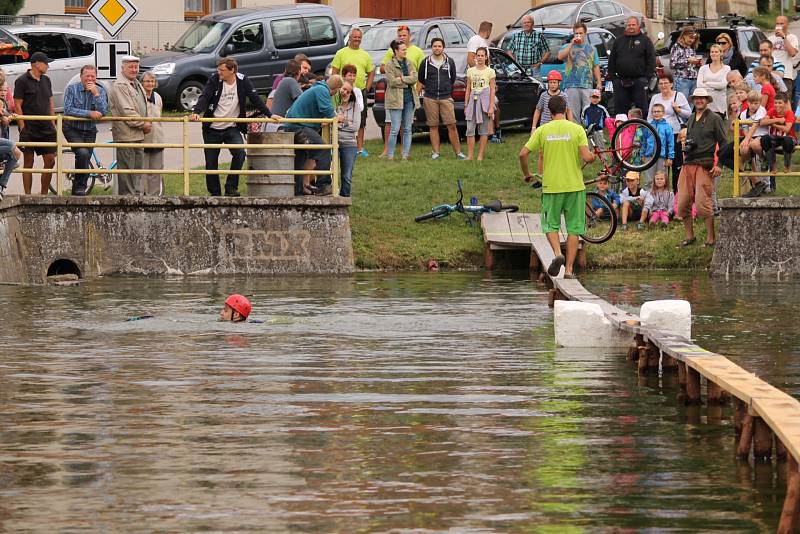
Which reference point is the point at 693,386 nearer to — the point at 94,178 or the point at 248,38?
the point at 94,178

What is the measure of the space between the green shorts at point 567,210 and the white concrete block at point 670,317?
5175mm

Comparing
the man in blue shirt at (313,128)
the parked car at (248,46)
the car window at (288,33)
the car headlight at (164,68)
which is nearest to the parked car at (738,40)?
the parked car at (248,46)

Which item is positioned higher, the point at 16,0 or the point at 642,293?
the point at 16,0

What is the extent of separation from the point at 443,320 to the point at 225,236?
6.54m

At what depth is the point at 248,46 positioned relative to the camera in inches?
1359

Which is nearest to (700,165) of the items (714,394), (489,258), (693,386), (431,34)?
(489,258)

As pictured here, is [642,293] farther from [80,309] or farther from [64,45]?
[64,45]

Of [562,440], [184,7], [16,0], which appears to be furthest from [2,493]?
[184,7]

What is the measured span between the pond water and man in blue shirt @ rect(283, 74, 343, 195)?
18.2ft

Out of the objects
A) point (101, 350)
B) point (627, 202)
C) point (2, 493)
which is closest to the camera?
point (2, 493)

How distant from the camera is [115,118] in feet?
72.2

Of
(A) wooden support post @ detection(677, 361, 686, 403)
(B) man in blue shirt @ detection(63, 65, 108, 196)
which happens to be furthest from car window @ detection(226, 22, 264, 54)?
(A) wooden support post @ detection(677, 361, 686, 403)

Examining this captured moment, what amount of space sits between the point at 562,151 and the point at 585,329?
438 cm

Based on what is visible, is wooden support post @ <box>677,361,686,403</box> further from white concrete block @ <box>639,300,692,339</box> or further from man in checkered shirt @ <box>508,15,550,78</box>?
man in checkered shirt @ <box>508,15,550,78</box>
